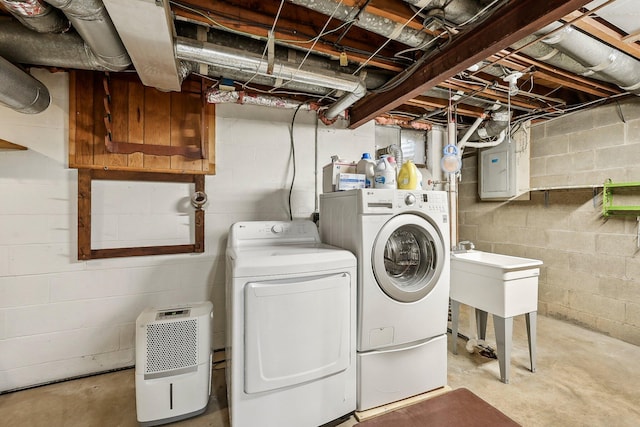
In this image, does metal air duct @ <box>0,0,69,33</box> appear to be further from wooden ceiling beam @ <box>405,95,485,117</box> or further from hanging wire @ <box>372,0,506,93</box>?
wooden ceiling beam @ <box>405,95,485,117</box>

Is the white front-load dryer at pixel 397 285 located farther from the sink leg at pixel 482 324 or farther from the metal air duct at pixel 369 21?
the metal air duct at pixel 369 21

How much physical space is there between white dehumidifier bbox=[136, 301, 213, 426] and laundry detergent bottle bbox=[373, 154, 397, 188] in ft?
4.68

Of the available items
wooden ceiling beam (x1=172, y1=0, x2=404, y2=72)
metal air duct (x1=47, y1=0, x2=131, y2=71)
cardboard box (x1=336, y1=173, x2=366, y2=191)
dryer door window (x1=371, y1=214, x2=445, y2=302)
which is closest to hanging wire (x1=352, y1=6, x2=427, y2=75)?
wooden ceiling beam (x1=172, y1=0, x2=404, y2=72)

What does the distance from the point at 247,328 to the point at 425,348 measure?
1.20 m

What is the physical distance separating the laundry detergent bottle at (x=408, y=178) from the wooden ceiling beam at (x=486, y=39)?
2.01ft

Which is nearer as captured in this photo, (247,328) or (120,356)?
(247,328)

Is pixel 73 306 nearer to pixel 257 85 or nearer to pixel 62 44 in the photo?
pixel 62 44

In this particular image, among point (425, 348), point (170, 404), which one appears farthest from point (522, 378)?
point (170, 404)

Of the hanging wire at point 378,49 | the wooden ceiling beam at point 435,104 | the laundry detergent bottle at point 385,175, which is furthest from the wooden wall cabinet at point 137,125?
the wooden ceiling beam at point 435,104

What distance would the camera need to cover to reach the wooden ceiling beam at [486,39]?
1301mm

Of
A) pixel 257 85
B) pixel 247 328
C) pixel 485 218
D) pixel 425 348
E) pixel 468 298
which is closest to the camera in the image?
pixel 247 328

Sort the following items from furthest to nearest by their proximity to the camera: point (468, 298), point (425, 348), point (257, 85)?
point (257, 85)
point (468, 298)
point (425, 348)

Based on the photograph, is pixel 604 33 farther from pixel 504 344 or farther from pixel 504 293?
pixel 504 344

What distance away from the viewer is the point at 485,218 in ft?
12.3
